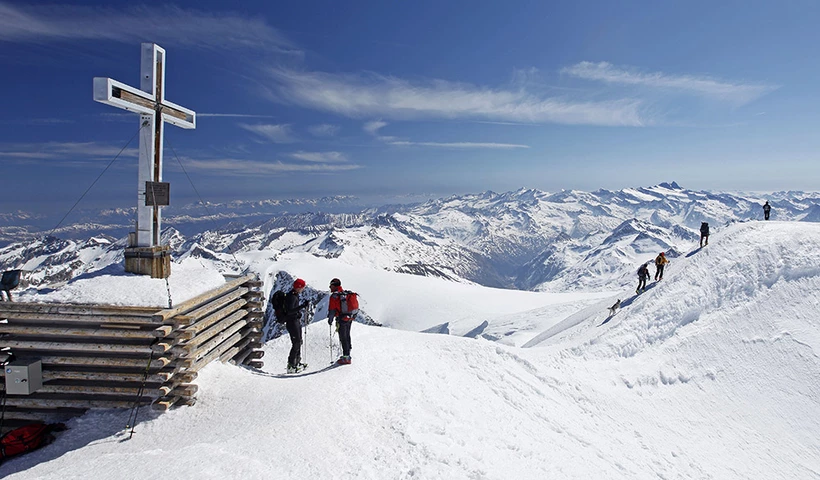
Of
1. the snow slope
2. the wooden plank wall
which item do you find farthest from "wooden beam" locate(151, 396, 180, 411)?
the snow slope

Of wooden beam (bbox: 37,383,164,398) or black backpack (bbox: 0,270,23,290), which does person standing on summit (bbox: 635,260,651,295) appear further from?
black backpack (bbox: 0,270,23,290)

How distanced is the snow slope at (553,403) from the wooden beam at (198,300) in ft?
5.94

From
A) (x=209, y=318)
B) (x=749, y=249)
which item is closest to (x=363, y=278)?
(x=749, y=249)

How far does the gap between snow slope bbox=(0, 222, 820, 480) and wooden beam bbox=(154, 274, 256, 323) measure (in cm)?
181

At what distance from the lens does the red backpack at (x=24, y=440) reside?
746cm

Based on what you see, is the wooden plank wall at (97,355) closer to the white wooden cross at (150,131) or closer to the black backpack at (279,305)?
the white wooden cross at (150,131)

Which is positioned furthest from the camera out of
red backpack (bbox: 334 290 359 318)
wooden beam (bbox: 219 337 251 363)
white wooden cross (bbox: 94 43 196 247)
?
wooden beam (bbox: 219 337 251 363)

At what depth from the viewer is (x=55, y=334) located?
8.55 m

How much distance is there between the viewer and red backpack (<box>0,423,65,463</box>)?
7.46 m

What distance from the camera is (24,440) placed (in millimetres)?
7590

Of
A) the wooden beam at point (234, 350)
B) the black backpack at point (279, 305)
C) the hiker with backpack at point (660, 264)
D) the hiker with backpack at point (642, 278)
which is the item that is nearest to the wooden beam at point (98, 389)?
the wooden beam at point (234, 350)

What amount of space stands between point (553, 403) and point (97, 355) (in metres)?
12.3

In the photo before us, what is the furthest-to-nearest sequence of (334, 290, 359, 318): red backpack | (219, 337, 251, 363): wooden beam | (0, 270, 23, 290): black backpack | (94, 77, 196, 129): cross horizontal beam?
(219, 337, 251, 363): wooden beam → (334, 290, 359, 318): red backpack → (94, 77, 196, 129): cross horizontal beam → (0, 270, 23, 290): black backpack

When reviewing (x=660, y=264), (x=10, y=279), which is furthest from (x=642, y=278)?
(x=10, y=279)
